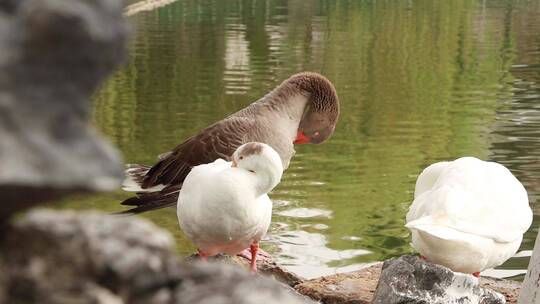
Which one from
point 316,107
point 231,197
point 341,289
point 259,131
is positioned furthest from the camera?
point 316,107

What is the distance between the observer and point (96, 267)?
82cm

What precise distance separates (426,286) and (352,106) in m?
8.51

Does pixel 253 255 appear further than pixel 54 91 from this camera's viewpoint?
Yes

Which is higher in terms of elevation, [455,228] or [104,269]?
[104,269]

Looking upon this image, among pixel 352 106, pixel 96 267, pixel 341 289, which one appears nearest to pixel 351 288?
pixel 341 289

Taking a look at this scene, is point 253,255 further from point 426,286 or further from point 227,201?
point 426,286

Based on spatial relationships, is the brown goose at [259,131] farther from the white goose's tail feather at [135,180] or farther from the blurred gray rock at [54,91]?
the blurred gray rock at [54,91]

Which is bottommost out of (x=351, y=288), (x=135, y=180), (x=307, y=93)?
(x=351, y=288)

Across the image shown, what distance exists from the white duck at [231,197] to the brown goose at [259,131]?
3.28 feet

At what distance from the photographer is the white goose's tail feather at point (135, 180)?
15.0 ft

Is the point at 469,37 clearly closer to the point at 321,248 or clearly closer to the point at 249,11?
the point at 249,11

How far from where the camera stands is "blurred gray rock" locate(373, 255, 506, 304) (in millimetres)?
3100

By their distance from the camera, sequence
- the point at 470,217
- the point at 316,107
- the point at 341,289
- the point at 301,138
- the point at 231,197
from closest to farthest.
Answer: the point at 231,197
the point at 470,217
the point at 341,289
the point at 316,107
the point at 301,138


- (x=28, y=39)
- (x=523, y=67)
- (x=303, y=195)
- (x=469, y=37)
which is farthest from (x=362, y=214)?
(x=469, y=37)
